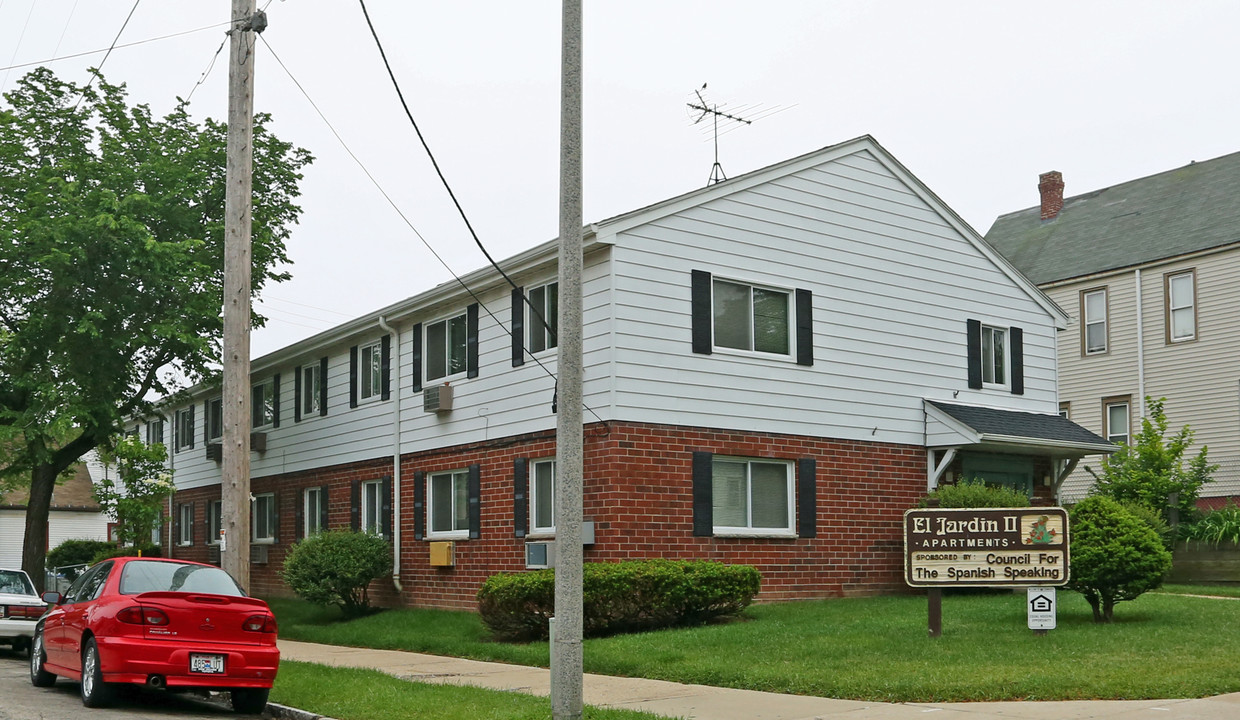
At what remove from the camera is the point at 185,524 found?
36062 millimetres

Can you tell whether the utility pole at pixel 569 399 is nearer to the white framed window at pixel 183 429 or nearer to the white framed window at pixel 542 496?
the white framed window at pixel 542 496

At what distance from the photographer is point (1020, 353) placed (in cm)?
2486

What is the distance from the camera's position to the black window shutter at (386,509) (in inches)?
953

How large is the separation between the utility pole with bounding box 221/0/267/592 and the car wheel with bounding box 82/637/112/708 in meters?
2.34

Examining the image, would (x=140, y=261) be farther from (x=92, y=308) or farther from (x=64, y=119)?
(x=64, y=119)

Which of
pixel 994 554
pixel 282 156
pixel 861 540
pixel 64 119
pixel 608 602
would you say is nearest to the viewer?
pixel 994 554

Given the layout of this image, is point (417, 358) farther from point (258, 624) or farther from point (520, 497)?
point (258, 624)

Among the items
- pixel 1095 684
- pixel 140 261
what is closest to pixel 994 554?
pixel 1095 684

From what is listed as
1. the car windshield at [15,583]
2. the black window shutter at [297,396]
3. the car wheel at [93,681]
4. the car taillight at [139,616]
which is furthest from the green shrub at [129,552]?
the car taillight at [139,616]

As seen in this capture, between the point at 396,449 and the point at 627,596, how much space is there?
853cm

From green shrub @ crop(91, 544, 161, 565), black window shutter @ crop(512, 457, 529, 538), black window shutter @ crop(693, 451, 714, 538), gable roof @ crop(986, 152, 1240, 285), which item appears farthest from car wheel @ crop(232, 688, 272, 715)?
gable roof @ crop(986, 152, 1240, 285)

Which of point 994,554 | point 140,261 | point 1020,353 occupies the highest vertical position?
point 140,261

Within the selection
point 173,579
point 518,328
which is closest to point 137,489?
point 518,328

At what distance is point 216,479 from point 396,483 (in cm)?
1147
